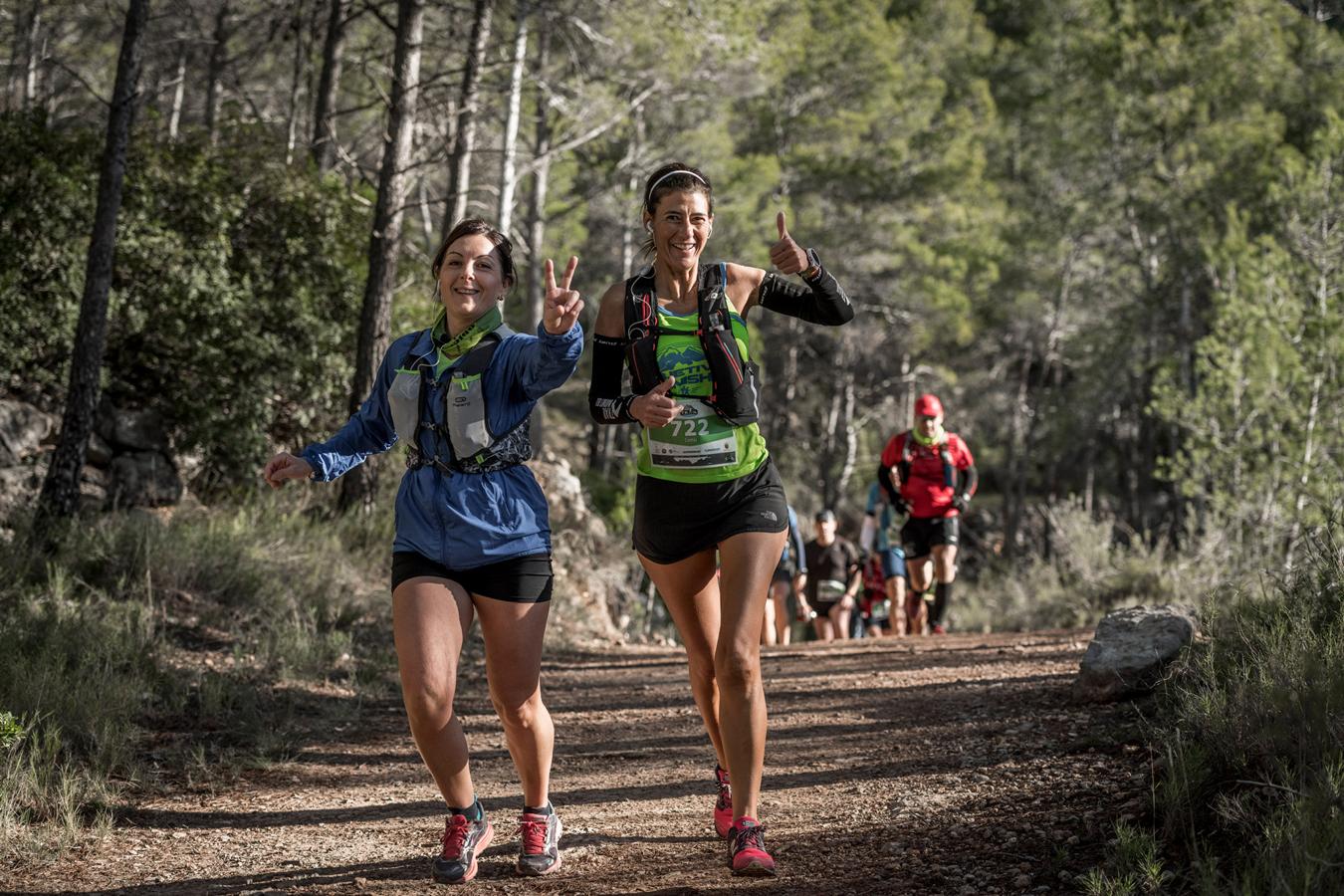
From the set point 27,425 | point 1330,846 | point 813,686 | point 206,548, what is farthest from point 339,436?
point 27,425

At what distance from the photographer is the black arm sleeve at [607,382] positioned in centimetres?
432

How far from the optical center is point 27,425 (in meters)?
10.7

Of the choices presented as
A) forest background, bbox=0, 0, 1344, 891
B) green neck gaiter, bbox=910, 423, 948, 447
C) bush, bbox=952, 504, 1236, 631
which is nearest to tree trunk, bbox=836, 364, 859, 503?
forest background, bbox=0, 0, 1344, 891

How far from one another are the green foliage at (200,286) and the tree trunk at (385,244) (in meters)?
0.93

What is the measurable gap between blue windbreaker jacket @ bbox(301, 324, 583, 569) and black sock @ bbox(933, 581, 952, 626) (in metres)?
7.44

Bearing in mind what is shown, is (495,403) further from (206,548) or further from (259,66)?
(259,66)

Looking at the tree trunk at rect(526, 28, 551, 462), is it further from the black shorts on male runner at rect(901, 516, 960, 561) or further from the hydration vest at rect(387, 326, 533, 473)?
the hydration vest at rect(387, 326, 533, 473)

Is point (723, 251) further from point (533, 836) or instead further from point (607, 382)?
point (533, 836)

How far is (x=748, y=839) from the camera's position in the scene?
412cm

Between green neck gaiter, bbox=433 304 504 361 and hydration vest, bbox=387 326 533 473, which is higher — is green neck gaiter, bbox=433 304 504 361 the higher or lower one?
the higher one

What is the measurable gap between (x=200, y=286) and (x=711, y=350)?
859 cm

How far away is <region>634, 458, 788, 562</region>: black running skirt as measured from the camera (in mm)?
4289

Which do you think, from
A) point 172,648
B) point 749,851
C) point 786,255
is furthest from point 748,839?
point 172,648

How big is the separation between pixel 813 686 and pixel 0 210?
764cm
